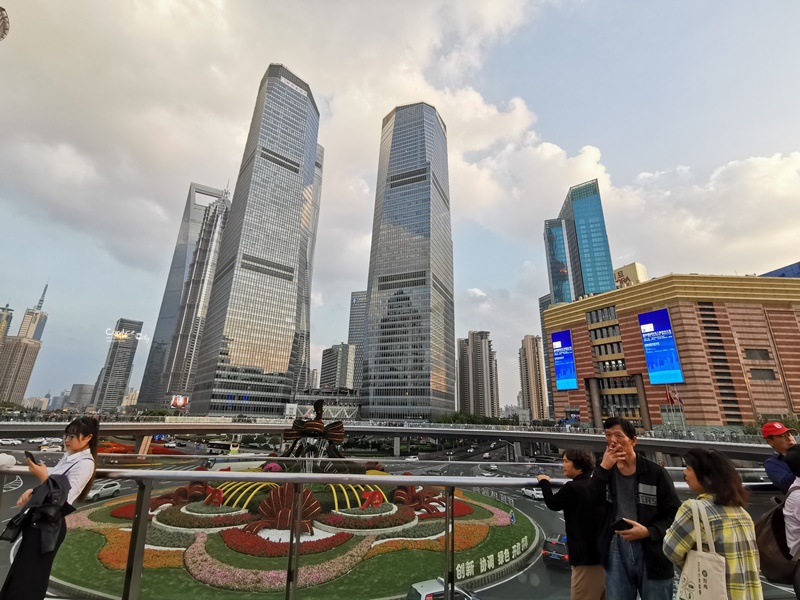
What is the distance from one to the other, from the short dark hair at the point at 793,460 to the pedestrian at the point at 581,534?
5.67ft

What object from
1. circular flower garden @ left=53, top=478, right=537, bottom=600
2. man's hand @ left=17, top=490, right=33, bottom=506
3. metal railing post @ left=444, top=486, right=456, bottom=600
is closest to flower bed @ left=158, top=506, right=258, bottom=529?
circular flower garden @ left=53, top=478, right=537, bottom=600

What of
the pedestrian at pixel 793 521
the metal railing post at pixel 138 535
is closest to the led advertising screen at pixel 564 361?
the pedestrian at pixel 793 521

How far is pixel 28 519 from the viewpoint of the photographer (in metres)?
2.72

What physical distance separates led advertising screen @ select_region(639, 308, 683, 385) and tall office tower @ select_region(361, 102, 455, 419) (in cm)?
6854

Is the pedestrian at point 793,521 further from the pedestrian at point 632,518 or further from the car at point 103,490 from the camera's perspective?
the car at point 103,490

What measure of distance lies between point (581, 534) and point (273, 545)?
9.33ft

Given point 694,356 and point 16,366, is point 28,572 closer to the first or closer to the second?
point 694,356

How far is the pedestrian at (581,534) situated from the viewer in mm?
3039

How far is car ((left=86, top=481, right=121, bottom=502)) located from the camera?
10.4 ft

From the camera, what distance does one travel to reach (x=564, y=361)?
2215 inches

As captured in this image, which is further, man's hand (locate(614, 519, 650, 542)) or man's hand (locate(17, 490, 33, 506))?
man's hand (locate(17, 490, 33, 506))

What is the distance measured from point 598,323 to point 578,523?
62.4 metres

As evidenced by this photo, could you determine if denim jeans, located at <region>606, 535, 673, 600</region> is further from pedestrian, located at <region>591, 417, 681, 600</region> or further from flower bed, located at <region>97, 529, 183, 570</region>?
flower bed, located at <region>97, 529, 183, 570</region>

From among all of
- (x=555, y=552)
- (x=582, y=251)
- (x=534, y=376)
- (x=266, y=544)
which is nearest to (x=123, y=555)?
(x=266, y=544)
